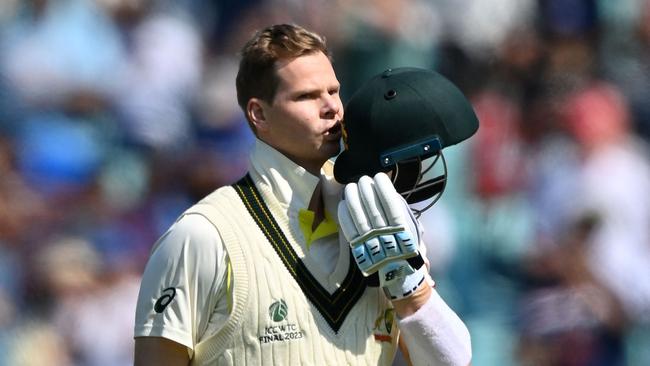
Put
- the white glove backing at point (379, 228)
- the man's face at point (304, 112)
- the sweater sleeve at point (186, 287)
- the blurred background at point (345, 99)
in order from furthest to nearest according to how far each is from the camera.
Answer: the blurred background at point (345, 99), the man's face at point (304, 112), the sweater sleeve at point (186, 287), the white glove backing at point (379, 228)

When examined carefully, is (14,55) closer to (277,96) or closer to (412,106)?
(277,96)

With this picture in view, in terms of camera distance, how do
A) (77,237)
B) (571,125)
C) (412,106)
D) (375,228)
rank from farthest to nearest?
(571,125) < (77,237) < (412,106) < (375,228)

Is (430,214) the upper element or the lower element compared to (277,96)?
lower

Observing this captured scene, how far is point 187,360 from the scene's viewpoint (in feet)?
8.20

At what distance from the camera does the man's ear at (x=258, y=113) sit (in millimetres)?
2664

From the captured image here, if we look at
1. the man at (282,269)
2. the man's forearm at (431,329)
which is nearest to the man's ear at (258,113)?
the man at (282,269)

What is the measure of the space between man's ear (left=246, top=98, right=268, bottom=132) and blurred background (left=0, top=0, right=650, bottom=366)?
4.72ft

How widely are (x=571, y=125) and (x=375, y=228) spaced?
221cm

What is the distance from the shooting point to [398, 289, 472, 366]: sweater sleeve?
2.44 meters

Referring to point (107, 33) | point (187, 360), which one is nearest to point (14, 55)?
point (107, 33)

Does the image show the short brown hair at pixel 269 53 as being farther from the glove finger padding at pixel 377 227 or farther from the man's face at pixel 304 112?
the glove finger padding at pixel 377 227

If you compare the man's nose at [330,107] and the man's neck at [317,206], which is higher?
the man's nose at [330,107]

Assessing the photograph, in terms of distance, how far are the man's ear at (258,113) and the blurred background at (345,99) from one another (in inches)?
56.7

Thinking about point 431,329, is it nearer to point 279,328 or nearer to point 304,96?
point 279,328
